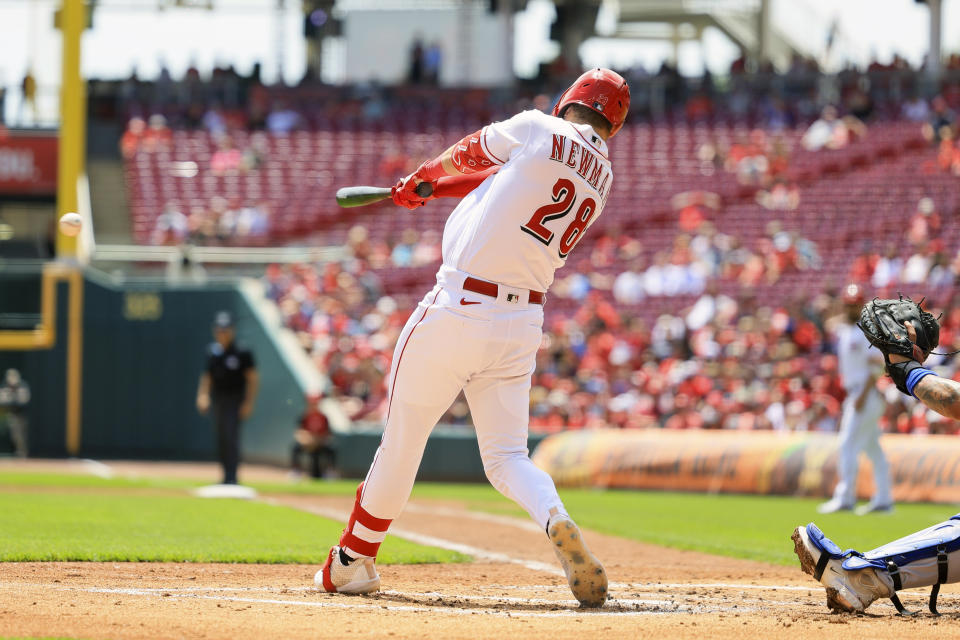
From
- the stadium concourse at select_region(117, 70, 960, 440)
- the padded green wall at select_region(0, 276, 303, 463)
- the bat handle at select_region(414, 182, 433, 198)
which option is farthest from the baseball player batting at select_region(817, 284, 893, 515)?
the padded green wall at select_region(0, 276, 303, 463)

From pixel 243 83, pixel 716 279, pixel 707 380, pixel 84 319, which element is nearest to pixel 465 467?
pixel 707 380

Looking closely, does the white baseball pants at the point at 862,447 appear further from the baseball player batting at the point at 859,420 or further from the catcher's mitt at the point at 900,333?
Answer: the catcher's mitt at the point at 900,333

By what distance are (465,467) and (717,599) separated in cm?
1178

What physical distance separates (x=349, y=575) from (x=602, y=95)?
2.12m

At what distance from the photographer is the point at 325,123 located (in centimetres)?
2931

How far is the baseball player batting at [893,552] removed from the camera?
4.64 metres

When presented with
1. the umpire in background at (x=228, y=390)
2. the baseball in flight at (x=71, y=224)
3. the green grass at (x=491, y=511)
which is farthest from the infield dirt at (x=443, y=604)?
the umpire in background at (x=228, y=390)

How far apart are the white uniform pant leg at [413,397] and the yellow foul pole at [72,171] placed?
18534 millimetres

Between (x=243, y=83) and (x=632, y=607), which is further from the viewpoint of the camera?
(x=243, y=83)

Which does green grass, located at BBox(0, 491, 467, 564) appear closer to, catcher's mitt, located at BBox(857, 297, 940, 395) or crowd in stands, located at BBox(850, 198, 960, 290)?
catcher's mitt, located at BBox(857, 297, 940, 395)

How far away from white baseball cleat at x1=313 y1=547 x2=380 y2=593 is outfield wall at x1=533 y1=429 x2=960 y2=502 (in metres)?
9.05

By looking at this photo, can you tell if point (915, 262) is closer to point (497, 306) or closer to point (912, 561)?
point (912, 561)

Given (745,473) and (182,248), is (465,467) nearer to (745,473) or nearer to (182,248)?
(745,473)

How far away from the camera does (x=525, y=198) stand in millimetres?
5055
